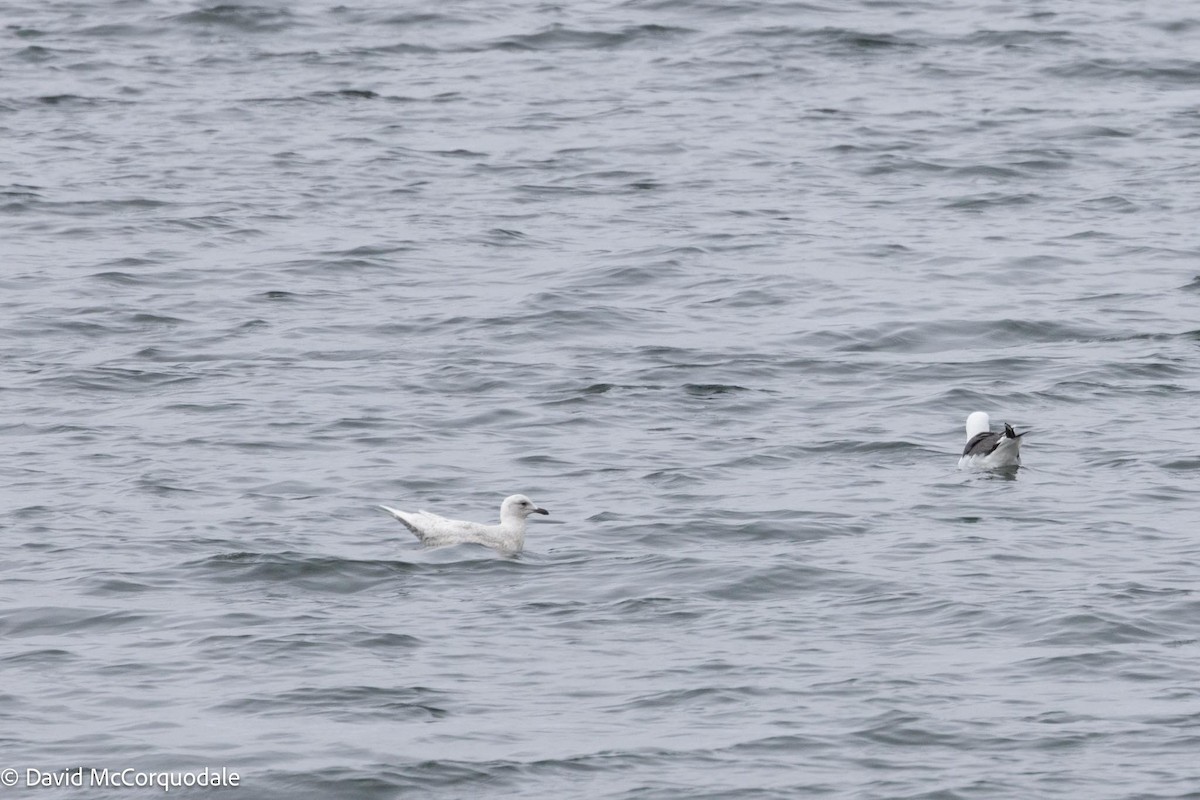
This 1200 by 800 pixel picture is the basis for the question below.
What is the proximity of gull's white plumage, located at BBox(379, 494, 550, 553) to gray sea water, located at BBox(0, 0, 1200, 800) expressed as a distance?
0.11 meters

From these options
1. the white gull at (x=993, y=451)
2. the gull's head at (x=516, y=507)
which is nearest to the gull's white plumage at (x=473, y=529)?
the gull's head at (x=516, y=507)

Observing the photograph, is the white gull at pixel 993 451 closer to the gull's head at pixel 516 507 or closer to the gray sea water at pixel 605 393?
the gray sea water at pixel 605 393

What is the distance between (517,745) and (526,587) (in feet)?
9.56

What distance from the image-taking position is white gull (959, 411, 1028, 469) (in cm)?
1711

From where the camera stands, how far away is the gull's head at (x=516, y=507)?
15273 millimetres

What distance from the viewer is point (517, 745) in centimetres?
1168

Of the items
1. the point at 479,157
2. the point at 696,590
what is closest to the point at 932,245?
the point at 479,157

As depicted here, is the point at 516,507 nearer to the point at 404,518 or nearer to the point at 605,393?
the point at 404,518

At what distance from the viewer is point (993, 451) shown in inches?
674

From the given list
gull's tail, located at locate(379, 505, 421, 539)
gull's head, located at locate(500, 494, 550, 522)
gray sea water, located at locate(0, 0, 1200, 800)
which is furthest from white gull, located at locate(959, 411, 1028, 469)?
gull's tail, located at locate(379, 505, 421, 539)

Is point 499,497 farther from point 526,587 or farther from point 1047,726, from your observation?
point 1047,726

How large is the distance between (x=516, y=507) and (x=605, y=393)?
428 centimetres

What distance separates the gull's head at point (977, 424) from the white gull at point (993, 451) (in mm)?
281

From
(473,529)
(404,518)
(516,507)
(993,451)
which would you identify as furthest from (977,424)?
(404,518)
